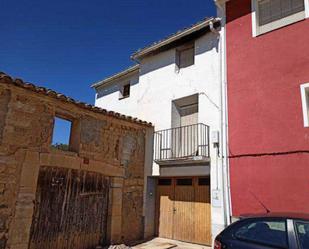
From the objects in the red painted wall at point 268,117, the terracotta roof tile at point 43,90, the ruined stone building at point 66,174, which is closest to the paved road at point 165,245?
the ruined stone building at point 66,174

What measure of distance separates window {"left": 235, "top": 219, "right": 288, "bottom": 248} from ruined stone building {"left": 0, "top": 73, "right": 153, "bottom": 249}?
4573 millimetres

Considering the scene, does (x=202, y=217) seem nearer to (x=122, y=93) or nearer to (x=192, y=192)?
(x=192, y=192)

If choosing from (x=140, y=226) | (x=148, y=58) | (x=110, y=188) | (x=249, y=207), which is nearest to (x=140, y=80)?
(x=148, y=58)

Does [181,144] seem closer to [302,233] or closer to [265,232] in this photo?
[265,232]

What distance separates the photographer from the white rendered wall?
7832mm

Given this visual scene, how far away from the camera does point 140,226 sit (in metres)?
8.82

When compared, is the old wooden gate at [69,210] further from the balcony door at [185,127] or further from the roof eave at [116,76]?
the roof eave at [116,76]

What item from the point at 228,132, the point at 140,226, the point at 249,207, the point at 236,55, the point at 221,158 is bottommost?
the point at 140,226

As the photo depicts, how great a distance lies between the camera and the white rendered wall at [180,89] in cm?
783

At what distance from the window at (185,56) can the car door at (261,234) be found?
6638 mm

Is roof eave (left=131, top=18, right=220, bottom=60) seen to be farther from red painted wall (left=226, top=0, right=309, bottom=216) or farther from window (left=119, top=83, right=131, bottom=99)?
window (left=119, top=83, right=131, bottom=99)

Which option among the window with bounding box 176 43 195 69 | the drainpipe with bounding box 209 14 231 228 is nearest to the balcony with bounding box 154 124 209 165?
the drainpipe with bounding box 209 14 231 228

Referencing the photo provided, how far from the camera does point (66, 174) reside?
22.8 feet

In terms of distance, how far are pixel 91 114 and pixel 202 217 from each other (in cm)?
456
